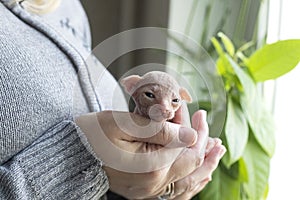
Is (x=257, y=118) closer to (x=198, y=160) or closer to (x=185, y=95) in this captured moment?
(x=198, y=160)

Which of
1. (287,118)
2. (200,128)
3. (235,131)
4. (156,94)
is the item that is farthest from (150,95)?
(287,118)

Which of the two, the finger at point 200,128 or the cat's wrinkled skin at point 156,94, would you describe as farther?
the finger at point 200,128

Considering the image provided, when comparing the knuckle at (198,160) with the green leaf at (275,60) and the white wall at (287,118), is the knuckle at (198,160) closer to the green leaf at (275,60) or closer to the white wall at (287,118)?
the green leaf at (275,60)

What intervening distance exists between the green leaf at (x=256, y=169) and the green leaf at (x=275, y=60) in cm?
13

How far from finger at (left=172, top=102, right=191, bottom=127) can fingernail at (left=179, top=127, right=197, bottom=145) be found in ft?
0.04

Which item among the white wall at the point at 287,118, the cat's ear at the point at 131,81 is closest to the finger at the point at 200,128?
the cat's ear at the point at 131,81

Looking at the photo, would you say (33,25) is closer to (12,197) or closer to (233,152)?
(12,197)

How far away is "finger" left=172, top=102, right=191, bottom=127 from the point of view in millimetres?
570

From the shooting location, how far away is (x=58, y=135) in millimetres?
622

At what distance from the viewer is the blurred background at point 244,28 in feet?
3.66

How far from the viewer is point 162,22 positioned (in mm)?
1499

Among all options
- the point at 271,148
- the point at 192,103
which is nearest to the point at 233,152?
the point at 271,148

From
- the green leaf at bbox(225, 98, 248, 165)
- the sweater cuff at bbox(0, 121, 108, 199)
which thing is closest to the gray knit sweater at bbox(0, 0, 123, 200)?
the sweater cuff at bbox(0, 121, 108, 199)

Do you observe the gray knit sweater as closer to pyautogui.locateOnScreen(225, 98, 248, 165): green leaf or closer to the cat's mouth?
the cat's mouth
